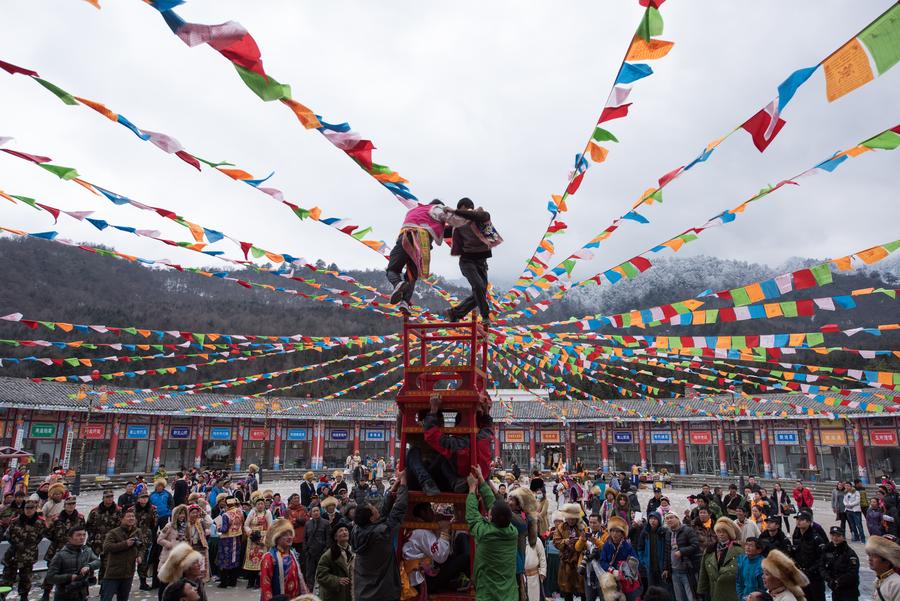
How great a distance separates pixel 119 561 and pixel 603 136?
25.7ft

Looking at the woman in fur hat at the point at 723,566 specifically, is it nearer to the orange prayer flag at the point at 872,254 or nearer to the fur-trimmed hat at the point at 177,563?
the orange prayer flag at the point at 872,254

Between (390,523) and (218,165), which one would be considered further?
(218,165)

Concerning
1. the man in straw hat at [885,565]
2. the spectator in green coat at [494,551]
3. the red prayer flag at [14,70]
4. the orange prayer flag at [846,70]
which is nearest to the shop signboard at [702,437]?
the man in straw hat at [885,565]

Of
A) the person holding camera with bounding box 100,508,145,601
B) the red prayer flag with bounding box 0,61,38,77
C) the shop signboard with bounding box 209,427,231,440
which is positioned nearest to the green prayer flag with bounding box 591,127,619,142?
the red prayer flag with bounding box 0,61,38,77

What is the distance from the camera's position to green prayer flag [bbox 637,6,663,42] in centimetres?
443

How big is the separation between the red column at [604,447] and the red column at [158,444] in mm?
29490

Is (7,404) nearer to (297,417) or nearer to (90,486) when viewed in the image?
(90,486)

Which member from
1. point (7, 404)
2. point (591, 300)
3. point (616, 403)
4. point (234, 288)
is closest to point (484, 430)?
point (7, 404)

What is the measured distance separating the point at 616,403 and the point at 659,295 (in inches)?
4527

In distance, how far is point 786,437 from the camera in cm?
3272

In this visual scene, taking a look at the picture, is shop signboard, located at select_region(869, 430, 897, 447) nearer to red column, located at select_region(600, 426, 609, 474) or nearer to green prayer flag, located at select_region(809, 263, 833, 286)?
red column, located at select_region(600, 426, 609, 474)

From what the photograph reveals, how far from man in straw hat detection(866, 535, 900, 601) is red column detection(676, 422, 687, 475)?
35.3 meters

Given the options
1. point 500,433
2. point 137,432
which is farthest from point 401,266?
point 500,433

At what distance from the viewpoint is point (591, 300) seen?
148875 millimetres
